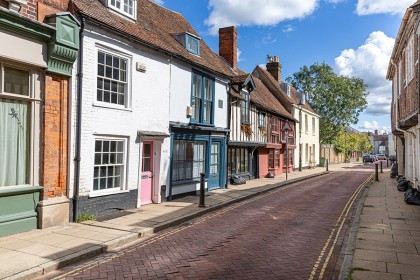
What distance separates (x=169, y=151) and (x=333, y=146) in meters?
45.6

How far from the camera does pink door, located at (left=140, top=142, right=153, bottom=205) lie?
1168 cm

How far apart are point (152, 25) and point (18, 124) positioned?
25.3 feet

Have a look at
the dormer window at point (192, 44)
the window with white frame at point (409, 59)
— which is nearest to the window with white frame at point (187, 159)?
the dormer window at point (192, 44)

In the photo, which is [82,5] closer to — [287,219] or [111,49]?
[111,49]

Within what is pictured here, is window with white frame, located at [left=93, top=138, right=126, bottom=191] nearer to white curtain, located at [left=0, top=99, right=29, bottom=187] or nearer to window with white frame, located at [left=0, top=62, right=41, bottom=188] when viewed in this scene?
window with white frame, located at [left=0, top=62, right=41, bottom=188]

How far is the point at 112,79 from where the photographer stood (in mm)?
10078

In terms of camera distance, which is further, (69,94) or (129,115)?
(129,115)

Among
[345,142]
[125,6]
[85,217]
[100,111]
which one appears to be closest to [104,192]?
[85,217]

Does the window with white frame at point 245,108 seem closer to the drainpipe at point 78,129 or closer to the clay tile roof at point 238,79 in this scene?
the clay tile roof at point 238,79

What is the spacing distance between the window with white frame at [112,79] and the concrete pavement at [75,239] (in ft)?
11.9

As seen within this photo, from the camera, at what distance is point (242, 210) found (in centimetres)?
1182

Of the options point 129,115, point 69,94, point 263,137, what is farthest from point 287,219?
point 263,137

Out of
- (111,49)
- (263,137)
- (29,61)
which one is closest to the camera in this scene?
(29,61)

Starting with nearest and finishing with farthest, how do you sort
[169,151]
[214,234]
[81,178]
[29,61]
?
[29,61], [214,234], [81,178], [169,151]
